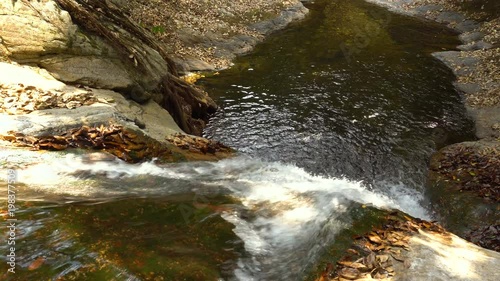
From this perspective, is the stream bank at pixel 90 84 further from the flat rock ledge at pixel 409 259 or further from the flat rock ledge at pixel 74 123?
the flat rock ledge at pixel 409 259

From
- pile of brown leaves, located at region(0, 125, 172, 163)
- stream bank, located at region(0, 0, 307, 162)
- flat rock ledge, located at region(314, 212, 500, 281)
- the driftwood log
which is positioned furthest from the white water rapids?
the driftwood log

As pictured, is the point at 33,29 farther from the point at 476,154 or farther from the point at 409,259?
the point at 476,154

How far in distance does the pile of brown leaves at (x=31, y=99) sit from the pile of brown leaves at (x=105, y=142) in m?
1.06

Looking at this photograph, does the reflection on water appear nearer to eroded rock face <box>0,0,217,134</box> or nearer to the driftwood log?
the driftwood log

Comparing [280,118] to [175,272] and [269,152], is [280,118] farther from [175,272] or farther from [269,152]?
[175,272]

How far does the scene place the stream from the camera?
4.21m

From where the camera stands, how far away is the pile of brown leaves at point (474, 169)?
8600mm

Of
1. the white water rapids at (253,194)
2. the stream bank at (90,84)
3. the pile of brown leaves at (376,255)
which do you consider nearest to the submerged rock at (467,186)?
the white water rapids at (253,194)

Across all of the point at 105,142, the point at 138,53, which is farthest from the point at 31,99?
the point at 138,53

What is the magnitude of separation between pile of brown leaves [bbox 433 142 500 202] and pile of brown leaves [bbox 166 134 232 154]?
19.0 ft

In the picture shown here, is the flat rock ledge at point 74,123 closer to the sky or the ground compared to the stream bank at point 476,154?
closer to the ground

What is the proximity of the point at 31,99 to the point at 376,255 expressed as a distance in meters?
6.92

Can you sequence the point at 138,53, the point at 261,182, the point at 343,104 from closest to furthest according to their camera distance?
the point at 261,182, the point at 138,53, the point at 343,104

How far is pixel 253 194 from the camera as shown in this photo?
648cm
